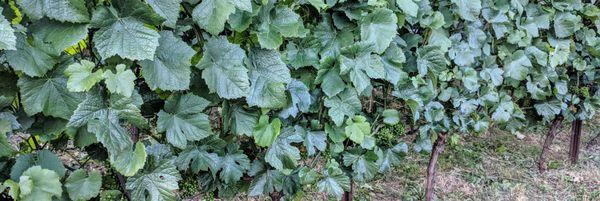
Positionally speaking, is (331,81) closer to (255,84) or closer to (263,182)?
(255,84)

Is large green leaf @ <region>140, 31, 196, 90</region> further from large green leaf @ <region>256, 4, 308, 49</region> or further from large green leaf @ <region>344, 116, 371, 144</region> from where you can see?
large green leaf @ <region>344, 116, 371, 144</region>

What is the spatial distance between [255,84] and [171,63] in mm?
364

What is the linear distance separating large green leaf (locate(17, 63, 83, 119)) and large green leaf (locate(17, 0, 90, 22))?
0.19 metres

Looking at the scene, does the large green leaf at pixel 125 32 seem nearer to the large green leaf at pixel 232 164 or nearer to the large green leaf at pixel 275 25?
the large green leaf at pixel 275 25

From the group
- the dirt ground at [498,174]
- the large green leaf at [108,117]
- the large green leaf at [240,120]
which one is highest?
the large green leaf at [108,117]

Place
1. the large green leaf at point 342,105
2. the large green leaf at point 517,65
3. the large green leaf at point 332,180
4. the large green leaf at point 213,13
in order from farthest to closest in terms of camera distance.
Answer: the large green leaf at point 517,65, the large green leaf at point 332,180, the large green leaf at point 342,105, the large green leaf at point 213,13

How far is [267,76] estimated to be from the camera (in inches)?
69.6

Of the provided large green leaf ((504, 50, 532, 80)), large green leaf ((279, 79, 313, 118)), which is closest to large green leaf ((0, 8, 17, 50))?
large green leaf ((279, 79, 313, 118))

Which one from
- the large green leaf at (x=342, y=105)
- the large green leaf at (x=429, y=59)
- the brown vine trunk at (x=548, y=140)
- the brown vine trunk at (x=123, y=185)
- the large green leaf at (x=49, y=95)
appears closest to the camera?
the large green leaf at (x=49, y=95)

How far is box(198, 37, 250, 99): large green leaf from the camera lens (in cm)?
158

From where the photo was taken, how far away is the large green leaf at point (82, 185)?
4.92ft

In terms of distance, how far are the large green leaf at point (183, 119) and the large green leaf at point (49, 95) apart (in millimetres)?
293

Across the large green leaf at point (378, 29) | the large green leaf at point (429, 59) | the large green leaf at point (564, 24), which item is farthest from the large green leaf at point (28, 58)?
the large green leaf at point (564, 24)

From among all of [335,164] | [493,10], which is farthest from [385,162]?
[493,10]
